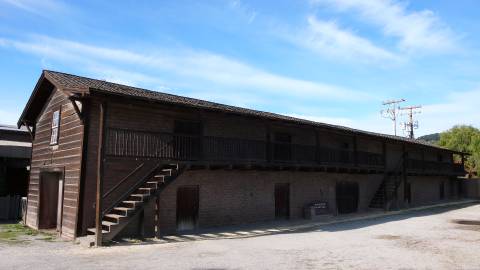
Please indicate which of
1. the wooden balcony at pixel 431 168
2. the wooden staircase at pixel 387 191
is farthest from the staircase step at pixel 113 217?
the wooden balcony at pixel 431 168

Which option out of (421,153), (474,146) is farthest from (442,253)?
(474,146)

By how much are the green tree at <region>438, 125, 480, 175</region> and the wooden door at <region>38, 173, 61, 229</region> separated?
162 ft

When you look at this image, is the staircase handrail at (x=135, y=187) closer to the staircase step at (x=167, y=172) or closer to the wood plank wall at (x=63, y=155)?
the staircase step at (x=167, y=172)

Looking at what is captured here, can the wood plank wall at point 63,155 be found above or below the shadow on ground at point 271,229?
above

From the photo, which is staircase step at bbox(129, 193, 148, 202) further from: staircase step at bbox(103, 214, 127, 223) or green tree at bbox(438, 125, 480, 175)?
green tree at bbox(438, 125, 480, 175)

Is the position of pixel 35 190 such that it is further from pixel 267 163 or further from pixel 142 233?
pixel 267 163

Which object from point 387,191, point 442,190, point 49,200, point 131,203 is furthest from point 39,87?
point 442,190

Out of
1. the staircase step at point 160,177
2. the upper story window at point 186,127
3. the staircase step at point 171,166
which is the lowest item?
the staircase step at point 160,177

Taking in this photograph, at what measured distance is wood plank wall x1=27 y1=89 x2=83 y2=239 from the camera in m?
14.9

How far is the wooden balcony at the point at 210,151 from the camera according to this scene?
14.6 m

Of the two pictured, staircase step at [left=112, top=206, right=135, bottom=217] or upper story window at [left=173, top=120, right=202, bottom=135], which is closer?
staircase step at [left=112, top=206, right=135, bottom=217]

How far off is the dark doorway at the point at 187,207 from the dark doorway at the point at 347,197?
10.8 m

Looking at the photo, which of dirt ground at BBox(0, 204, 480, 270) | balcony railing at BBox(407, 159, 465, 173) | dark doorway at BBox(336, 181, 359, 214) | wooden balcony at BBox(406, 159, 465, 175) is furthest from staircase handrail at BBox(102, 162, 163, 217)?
balcony railing at BBox(407, 159, 465, 173)

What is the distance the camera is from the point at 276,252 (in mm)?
12047
